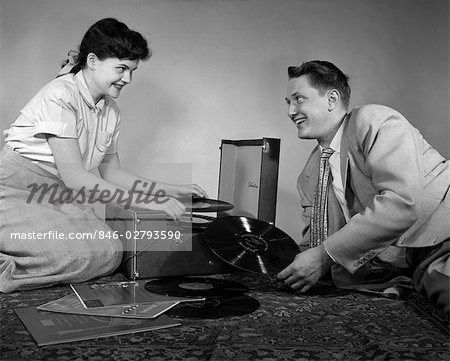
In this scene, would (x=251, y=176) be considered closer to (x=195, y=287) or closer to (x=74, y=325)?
(x=195, y=287)

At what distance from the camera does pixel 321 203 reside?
179 centimetres

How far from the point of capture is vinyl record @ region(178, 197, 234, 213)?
1.86 meters

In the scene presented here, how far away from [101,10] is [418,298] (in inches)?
73.5

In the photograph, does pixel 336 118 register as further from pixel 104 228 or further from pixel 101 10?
pixel 101 10

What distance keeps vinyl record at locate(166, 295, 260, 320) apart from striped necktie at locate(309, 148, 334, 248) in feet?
1.30

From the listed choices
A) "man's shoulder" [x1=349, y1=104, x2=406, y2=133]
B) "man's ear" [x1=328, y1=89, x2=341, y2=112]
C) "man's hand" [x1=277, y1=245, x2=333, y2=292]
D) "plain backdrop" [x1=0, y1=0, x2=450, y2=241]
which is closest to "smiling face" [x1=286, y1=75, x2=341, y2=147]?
"man's ear" [x1=328, y1=89, x2=341, y2=112]

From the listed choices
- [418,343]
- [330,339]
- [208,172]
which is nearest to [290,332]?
[330,339]

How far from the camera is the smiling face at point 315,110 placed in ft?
5.98

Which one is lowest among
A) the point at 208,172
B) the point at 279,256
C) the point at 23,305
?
the point at 23,305

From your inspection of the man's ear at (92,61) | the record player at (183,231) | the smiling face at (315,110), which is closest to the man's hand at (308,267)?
the record player at (183,231)

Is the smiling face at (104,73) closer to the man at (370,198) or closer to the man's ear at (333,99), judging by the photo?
the man at (370,198)

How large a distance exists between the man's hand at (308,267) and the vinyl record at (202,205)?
1.27ft

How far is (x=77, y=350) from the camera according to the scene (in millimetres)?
1095

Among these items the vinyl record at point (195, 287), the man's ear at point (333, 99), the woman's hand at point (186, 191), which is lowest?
the vinyl record at point (195, 287)
